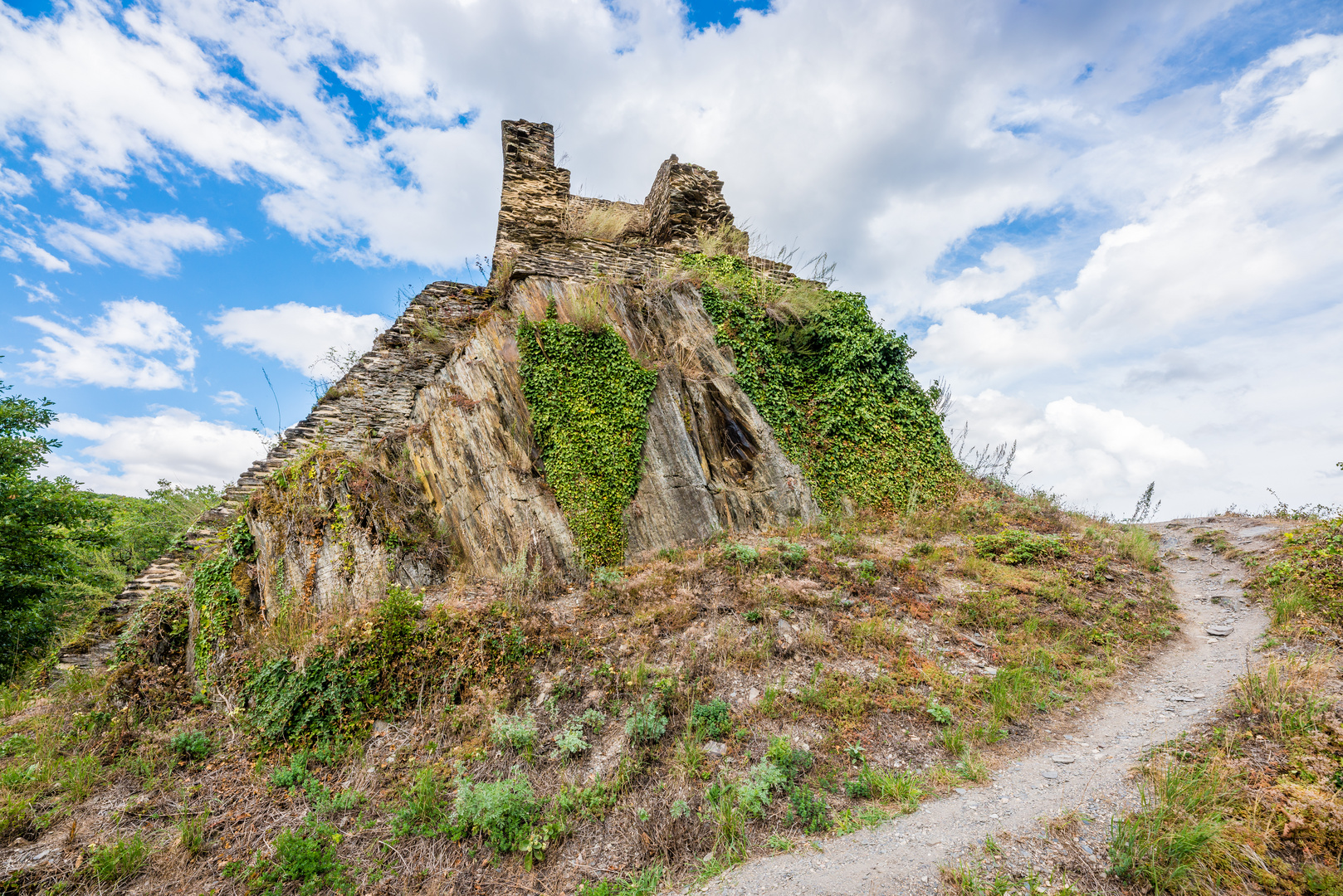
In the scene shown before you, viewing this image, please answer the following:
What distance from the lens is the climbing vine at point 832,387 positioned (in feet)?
34.5

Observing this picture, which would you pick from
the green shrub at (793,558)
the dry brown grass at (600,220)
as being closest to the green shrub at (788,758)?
the green shrub at (793,558)

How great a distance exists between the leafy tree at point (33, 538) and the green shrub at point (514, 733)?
14.2 m

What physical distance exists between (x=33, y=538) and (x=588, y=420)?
47.3 ft

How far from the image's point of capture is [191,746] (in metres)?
6.05

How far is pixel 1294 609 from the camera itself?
22.0ft

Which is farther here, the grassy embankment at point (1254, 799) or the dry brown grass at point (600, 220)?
the dry brown grass at point (600, 220)

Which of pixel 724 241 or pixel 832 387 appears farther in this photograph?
pixel 724 241

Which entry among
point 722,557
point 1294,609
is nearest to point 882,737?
point 722,557

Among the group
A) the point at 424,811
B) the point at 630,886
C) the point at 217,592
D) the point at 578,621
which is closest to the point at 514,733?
the point at 424,811

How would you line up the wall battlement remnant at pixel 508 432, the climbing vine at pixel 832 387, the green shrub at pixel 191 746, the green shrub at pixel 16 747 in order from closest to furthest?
the green shrub at pixel 191 746
the green shrub at pixel 16 747
the wall battlement remnant at pixel 508 432
the climbing vine at pixel 832 387

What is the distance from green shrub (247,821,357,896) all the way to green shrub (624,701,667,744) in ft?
8.33

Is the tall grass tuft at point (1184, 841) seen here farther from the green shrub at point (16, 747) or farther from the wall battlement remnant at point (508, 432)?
the green shrub at point (16, 747)

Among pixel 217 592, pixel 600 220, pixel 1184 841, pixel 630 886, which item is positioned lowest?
pixel 630 886

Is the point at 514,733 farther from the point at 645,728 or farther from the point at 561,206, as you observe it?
the point at 561,206
